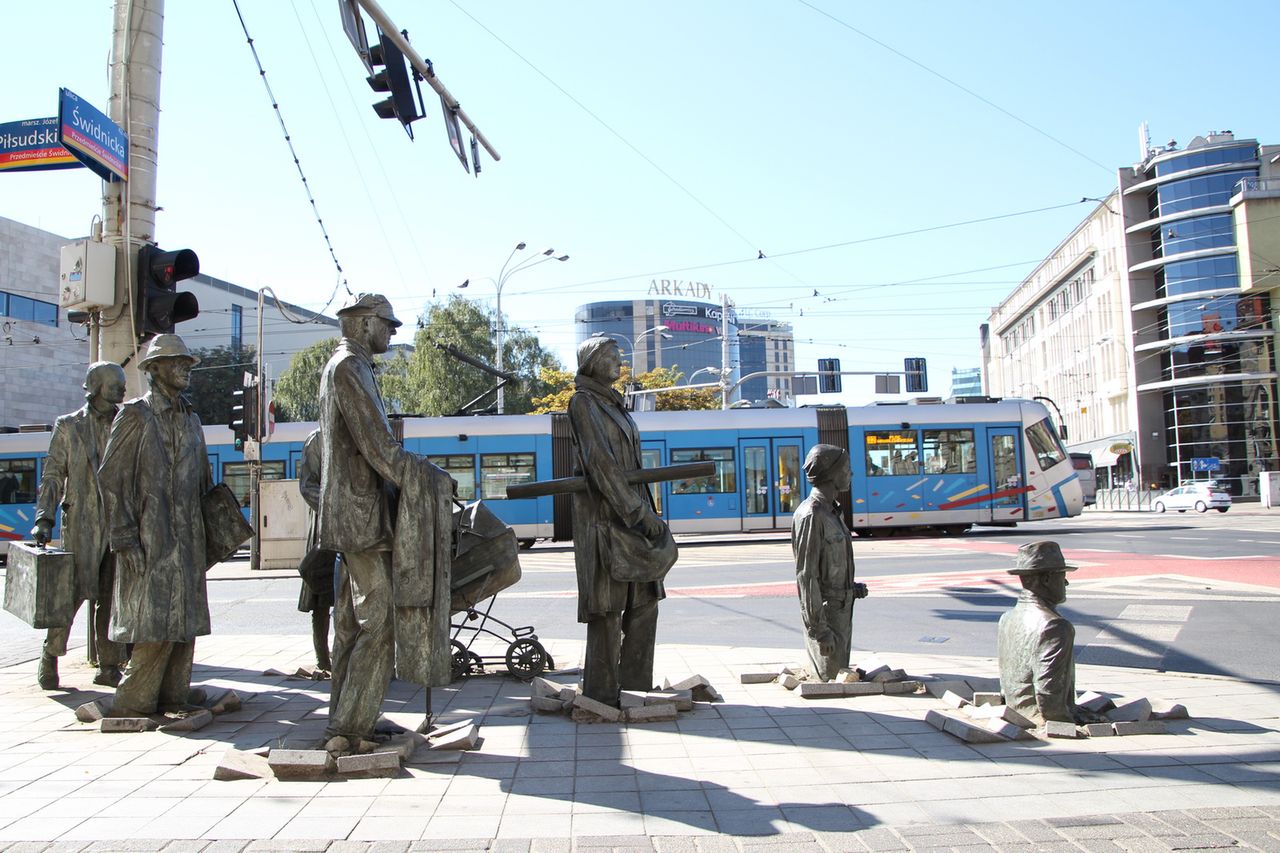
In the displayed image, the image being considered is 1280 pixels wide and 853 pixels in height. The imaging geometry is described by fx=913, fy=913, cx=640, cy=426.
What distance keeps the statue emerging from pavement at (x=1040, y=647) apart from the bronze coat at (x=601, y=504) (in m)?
1.95

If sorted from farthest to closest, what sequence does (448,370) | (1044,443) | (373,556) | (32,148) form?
(448,370) < (1044,443) < (32,148) < (373,556)

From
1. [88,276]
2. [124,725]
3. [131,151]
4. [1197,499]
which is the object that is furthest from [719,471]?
[1197,499]

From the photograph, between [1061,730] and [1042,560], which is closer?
[1061,730]

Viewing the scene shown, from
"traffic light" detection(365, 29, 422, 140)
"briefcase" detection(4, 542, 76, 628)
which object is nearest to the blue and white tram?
"traffic light" detection(365, 29, 422, 140)

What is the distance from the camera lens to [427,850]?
332 centimetres

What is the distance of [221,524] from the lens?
571 cm

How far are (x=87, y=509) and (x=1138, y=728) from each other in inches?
274

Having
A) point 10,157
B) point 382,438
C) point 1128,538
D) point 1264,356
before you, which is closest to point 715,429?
point 1128,538

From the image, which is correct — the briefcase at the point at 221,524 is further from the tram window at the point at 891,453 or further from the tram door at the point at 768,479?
the tram window at the point at 891,453

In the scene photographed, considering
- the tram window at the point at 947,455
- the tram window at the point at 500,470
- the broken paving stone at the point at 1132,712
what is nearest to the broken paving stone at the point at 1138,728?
the broken paving stone at the point at 1132,712

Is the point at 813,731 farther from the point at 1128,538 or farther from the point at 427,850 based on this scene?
the point at 1128,538

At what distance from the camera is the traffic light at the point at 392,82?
975cm

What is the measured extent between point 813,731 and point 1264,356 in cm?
5578

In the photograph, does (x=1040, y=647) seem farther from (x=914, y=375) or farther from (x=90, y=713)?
(x=914, y=375)
